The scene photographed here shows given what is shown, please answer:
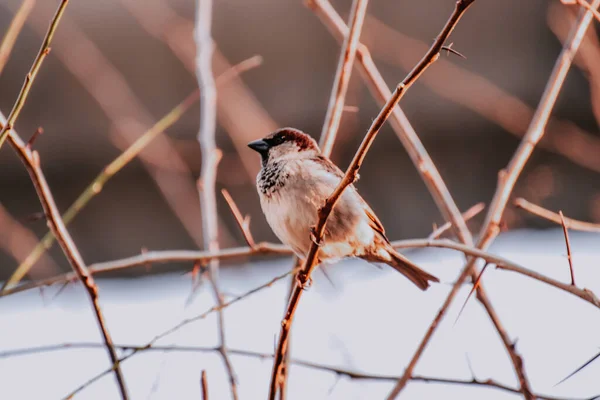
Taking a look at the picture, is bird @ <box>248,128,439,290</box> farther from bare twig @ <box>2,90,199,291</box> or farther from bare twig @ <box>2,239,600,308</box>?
bare twig @ <box>2,90,199,291</box>

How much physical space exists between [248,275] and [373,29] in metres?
1.08

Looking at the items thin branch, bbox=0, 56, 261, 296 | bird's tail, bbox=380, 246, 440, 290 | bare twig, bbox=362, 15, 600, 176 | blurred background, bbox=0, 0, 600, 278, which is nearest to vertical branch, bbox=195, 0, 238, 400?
thin branch, bbox=0, 56, 261, 296

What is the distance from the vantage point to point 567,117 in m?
2.94

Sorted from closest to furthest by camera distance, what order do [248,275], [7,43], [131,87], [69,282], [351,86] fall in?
[7,43] → [69,282] → [248,275] → [351,86] → [131,87]

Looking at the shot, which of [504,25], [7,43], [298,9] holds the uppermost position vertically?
[298,9]

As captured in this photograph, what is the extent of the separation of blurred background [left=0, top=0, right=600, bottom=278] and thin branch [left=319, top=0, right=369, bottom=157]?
26.6 inches

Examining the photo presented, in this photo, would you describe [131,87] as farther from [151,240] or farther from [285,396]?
[285,396]

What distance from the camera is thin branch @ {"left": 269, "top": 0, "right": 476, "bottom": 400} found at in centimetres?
99

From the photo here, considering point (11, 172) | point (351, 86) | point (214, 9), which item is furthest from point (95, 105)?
point (351, 86)

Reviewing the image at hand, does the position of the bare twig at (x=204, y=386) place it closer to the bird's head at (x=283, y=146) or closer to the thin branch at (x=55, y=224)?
the thin branch at (x=55, y=224)

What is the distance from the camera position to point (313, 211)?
204 centimetres

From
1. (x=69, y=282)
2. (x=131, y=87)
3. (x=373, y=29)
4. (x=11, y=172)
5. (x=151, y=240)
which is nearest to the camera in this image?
(x=69, y=282)

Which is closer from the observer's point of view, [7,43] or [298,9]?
[7,43]

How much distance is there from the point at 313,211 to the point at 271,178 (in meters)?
0.18
